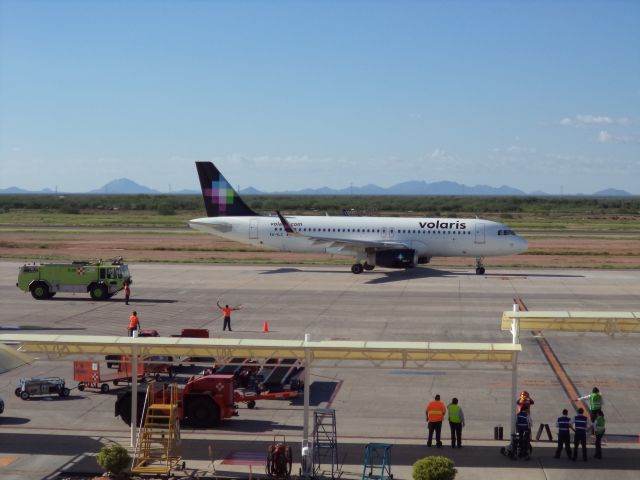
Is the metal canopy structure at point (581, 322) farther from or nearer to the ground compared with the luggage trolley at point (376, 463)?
farther from the ground

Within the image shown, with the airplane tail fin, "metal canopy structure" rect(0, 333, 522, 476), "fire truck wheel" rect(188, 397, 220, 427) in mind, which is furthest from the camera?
the airplane tail fin

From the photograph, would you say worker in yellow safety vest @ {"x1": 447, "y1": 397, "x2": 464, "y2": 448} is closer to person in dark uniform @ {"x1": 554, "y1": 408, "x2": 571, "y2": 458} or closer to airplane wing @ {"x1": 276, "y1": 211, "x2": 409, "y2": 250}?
person in dark uniform @ {"x1": 554, "y1": 408, "x2": 571, "y2": 458}

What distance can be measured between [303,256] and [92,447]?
52.8 meters

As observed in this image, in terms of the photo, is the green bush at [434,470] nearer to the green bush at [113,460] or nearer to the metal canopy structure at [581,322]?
the green bush at [113,460]

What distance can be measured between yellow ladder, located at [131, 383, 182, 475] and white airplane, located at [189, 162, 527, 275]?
34962mm

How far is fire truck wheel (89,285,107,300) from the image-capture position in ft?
148

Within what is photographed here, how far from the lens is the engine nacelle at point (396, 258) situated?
5528 cm

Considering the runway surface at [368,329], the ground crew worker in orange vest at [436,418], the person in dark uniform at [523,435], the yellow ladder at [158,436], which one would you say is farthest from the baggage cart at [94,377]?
the person in dark uniform at [523,435]

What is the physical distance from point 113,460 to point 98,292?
28.7 metres

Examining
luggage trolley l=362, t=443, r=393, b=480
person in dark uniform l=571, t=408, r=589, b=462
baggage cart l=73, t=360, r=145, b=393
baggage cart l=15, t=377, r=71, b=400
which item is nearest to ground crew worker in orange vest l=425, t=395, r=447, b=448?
luggage trolley l=362, t=443, r=393, b=480

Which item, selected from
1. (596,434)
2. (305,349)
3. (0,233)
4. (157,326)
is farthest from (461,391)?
(0,233)

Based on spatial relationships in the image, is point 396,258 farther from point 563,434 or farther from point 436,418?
point 563,434

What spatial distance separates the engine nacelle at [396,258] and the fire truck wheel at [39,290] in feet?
70.4

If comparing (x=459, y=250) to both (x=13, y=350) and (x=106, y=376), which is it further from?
(x=13, y=350)
